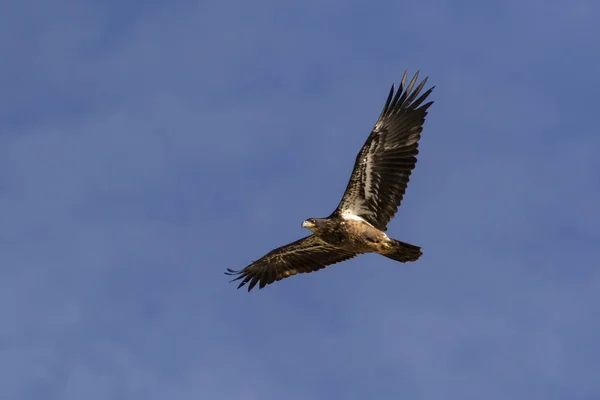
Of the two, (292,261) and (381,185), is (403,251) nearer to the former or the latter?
(381,185)

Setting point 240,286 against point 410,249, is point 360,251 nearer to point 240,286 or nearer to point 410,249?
point 410,249

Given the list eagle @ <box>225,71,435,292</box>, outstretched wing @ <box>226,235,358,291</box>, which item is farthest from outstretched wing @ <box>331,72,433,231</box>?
outstretched wing @ <box>226,235,358,291</box>

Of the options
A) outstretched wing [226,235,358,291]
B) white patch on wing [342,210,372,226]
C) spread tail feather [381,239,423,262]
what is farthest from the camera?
outstretched wing [226,235,358,291]

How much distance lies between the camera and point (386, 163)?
1004 inches

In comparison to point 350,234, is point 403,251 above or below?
below

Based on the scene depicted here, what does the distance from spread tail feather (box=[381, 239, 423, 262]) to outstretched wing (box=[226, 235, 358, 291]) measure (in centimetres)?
236

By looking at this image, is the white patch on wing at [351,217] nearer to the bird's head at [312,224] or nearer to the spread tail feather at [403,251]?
the bird's head at [312,224]

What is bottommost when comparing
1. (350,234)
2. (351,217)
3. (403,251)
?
(403,251)

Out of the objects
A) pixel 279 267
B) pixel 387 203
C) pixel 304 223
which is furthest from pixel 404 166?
pixel 279 267

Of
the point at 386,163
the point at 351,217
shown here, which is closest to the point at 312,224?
the point at 351,217

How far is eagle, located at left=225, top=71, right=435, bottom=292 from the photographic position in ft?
83.4

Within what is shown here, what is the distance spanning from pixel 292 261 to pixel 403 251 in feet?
13.4

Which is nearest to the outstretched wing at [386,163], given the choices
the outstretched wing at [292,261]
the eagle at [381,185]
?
the eagle at [381,185]

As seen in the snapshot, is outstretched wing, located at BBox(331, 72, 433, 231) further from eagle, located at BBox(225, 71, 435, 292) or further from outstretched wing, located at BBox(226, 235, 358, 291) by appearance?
outstretched wing, located at BBox(226, 235, 358, 291)
